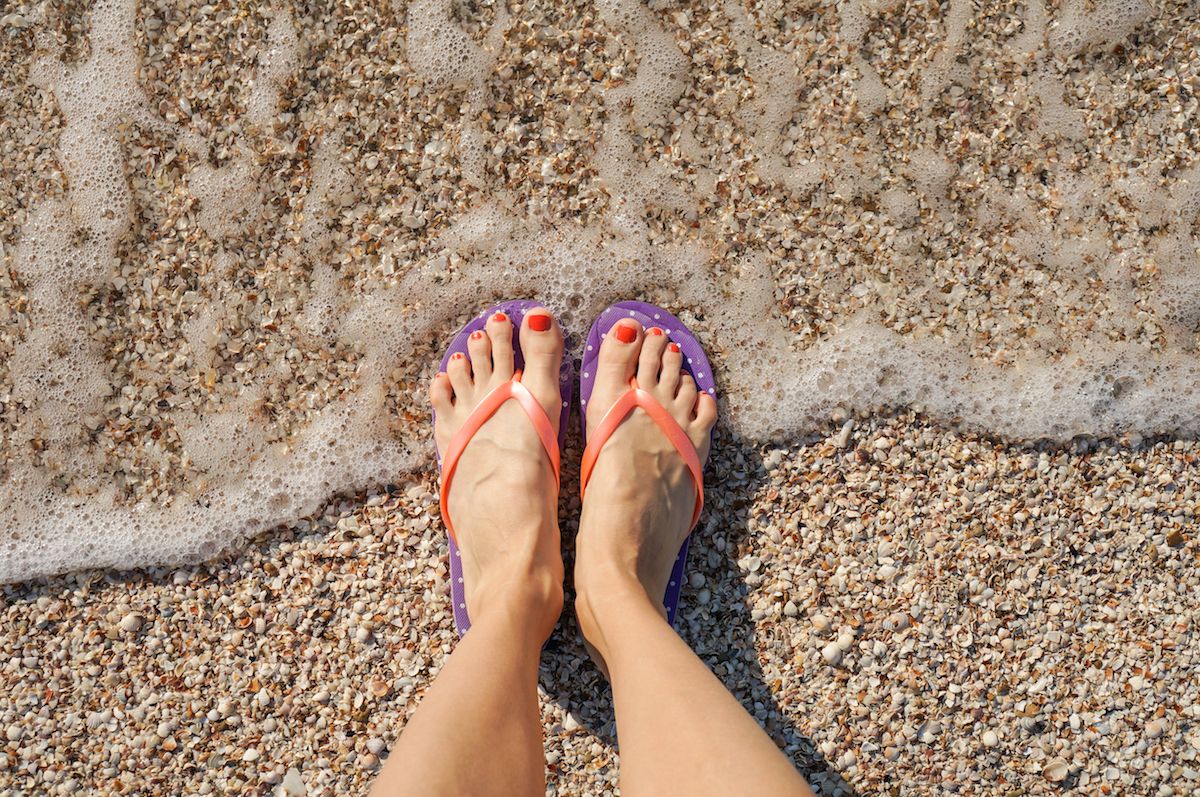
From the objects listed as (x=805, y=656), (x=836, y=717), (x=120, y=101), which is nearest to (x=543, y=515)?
(x=805, y=656)

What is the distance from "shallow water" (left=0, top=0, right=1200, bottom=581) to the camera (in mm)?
2174

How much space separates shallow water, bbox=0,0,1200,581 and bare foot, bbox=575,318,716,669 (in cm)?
13

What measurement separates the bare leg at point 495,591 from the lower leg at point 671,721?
0.18m

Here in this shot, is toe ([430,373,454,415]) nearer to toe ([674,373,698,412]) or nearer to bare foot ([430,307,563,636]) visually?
bare foot ([430,307,563,636])

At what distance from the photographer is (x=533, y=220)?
222 centimetres

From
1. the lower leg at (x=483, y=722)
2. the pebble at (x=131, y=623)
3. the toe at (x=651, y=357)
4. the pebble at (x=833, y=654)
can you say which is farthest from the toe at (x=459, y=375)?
the pebble at (x=833, y=654)

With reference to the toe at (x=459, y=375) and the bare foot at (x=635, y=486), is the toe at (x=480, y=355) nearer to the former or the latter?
the toe at (x=459, y=375)

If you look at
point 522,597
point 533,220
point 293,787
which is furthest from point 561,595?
point 533,220

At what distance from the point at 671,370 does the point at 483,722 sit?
1.02 m

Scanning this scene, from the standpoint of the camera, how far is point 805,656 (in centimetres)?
210

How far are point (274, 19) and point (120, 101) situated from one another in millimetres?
477

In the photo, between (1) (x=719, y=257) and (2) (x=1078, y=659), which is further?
(1) (x=719, y=257)

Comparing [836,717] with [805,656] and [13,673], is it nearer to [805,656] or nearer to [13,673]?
[805,656]

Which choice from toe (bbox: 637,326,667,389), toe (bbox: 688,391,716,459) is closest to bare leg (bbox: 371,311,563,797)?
toe (bbox: 637,326,667,389)
